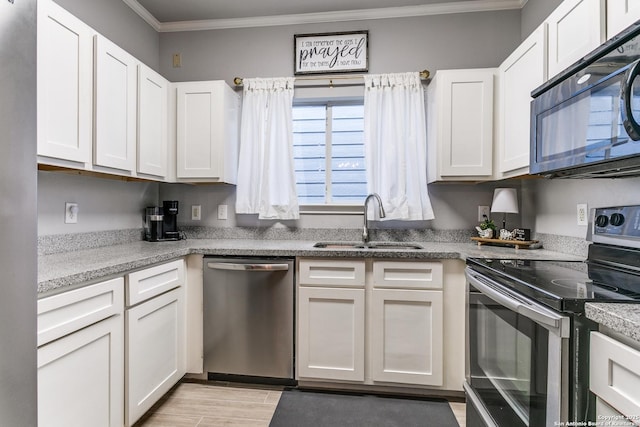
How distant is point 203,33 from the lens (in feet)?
9.05

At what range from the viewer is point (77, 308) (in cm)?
128

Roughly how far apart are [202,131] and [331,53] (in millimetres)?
1153

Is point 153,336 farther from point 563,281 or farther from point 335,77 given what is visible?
point 335,77

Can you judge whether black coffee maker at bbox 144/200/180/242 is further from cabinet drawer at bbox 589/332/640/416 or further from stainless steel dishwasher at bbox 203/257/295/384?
cabinet drawer at bbox 589/332/640/416

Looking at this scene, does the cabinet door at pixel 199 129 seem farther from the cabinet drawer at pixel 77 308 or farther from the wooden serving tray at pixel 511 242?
the wooden serving tray at pixel 511 242

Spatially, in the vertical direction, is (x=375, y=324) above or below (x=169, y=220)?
below

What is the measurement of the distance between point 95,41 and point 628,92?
2194 millimetres

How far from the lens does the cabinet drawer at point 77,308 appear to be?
1.14 metres

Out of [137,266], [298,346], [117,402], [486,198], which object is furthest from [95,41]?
[486,198]

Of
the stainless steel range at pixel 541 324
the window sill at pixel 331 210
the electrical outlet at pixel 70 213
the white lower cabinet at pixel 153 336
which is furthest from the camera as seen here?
the window sill at pixel 331 210

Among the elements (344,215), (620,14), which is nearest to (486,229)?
(344,215)

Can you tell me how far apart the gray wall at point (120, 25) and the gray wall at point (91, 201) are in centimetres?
96

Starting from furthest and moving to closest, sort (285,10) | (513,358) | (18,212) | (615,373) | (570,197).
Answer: (285,10) < (570,197) < (513,358) < (615,373) < (18,212)

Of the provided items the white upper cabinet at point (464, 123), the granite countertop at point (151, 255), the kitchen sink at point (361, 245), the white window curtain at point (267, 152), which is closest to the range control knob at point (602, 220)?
the granite countertop at point (151, 255)
